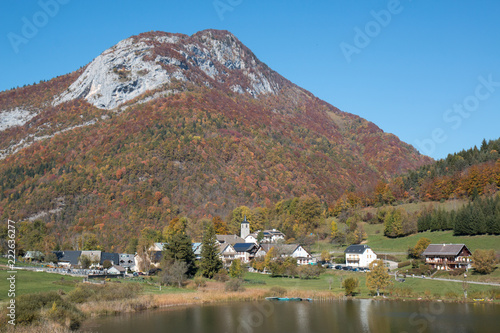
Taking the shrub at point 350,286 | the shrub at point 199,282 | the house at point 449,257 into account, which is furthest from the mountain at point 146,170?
the shrub at point 350,286

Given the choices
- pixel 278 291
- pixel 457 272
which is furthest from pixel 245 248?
pixel 457 272

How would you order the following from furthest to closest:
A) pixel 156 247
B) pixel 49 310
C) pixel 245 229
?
pixel 245 229 < pixel 156 247 < pixel 49 310

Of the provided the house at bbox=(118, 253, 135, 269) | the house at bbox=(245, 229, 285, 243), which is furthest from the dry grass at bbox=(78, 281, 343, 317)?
the house at bbox=(245, 229, 285, 243)

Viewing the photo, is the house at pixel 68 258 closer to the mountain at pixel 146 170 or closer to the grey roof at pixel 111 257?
the grey roof at pixel 111 257

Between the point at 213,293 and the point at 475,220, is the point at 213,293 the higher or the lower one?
the lower one

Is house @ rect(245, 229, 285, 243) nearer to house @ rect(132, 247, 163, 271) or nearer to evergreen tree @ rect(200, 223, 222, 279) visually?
house @ rect(132, 247, 163, 271)

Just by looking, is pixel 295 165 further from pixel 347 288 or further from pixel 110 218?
pixel 347 288

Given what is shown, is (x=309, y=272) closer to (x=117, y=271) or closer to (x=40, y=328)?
(x=117, y=271)
